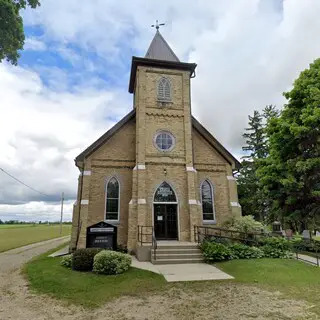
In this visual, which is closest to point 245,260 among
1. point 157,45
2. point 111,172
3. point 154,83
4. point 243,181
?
point 111,172

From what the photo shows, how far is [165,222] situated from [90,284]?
750 cm

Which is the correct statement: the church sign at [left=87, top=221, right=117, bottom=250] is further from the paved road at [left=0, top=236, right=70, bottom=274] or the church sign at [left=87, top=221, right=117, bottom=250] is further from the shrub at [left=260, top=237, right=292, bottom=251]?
the shrub at [left=260, top=237, right=292, bottom=251]

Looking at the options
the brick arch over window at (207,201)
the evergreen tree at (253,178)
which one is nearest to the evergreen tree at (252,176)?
the evergreen tree at (253,178)

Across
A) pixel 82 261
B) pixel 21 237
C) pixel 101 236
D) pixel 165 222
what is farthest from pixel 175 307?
pixel 21 237

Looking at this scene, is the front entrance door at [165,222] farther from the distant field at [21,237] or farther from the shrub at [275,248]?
the distant field at [21,237]

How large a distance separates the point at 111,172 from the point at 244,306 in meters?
11.4

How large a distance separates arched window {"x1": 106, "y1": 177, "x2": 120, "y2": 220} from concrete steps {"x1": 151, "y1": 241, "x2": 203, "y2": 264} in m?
3.97

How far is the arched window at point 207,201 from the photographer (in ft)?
53.7

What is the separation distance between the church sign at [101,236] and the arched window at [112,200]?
257cm

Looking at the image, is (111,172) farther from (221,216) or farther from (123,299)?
(123,299)

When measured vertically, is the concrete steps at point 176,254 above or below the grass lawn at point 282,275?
above

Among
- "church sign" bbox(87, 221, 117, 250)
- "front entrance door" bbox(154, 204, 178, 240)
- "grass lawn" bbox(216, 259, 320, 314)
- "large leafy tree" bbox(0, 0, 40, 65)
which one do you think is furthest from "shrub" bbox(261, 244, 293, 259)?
"large leafy tree" bbox(0, 0, 40, 65)

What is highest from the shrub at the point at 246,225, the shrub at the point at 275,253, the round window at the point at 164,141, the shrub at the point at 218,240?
the round window at the point at 164,141

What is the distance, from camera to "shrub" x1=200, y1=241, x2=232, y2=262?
37.8ft
